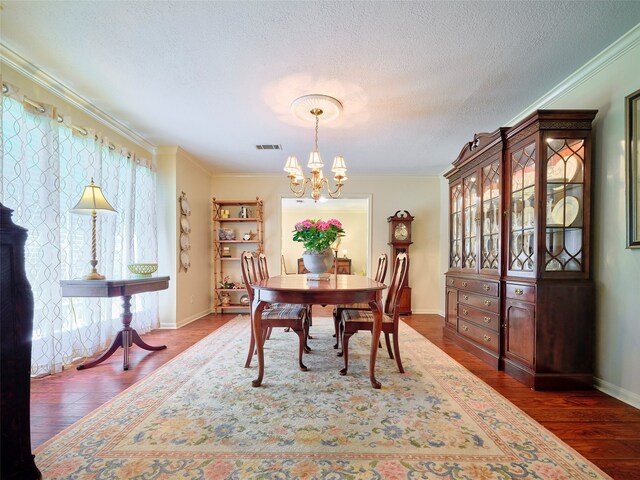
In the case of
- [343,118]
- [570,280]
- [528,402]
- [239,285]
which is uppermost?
[343,118]

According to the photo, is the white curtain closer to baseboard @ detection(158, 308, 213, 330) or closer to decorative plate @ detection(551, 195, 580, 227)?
baseboard @ detection(158, 308, 213, 330)

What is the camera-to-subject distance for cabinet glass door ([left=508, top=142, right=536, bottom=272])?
7.55ft

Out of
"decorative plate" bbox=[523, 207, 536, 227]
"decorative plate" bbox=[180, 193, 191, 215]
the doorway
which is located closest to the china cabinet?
"decorative plate" bbox=[180, 193, 191, 215]

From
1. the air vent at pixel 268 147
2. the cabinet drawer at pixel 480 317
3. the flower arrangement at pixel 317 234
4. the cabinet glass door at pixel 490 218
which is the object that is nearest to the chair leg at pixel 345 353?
the flower arrangement at pixel 317 234

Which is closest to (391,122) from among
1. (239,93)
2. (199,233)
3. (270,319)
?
(239,93)

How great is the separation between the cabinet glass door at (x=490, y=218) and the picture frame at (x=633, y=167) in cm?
84

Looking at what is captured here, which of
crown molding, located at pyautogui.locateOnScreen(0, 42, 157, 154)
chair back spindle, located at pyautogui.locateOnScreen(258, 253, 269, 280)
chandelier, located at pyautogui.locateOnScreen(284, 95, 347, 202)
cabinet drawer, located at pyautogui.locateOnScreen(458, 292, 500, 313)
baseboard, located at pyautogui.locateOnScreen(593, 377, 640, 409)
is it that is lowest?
baseboard, located at pyautogui.locateOnScreen(593, 377, 640, 409)

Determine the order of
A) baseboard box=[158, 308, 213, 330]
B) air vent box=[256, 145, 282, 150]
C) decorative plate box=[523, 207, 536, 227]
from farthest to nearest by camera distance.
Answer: baseboard box=[158, 308, 213, 330], air vent box=[256, 145, 282, 150], decorative plate box=[523, 207, 536, 227]

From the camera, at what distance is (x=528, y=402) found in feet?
6.45

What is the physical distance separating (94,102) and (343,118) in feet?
8.06

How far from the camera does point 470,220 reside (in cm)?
316

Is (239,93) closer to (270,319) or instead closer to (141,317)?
(270,319)

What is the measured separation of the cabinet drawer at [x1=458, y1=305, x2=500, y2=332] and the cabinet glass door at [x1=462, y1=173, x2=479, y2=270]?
0.45m

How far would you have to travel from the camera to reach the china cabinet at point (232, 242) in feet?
16.3
